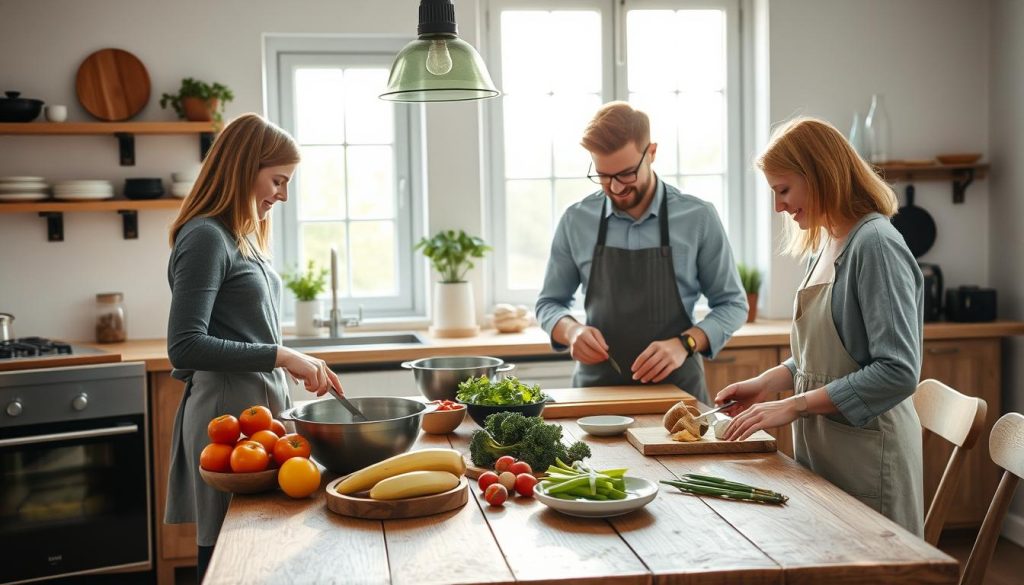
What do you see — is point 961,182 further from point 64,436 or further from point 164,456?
point 64,436

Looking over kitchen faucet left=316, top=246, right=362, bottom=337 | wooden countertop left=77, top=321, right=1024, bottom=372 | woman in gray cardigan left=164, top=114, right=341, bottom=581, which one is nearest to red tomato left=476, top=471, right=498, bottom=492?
woman in gray cardigan left=164, top=114, right=341, bottom=581

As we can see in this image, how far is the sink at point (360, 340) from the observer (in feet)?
14.2

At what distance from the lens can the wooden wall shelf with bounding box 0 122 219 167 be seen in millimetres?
4098

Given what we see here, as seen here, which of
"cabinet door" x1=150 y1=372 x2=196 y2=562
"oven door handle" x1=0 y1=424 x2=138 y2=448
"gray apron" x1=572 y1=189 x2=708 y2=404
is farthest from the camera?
"cabinet door" x1=150 y1=372 x2=196 y2=562

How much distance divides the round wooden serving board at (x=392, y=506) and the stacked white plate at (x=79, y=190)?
2.81 metres

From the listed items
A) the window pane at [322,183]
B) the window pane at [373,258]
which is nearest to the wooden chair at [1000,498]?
the window pane at [373,258]

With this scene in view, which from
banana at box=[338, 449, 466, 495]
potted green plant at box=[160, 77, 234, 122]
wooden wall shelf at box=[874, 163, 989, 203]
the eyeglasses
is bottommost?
banana at box=[338, 449, 466, 495]

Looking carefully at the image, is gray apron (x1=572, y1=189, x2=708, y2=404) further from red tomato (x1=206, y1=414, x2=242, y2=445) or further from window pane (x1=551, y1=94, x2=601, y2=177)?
window pane (x1=551, y1=94, x2=601, y2=177)

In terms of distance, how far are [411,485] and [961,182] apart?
376 centimetres

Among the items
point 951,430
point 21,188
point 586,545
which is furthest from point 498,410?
point 21,188

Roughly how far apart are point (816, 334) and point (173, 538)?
2.71 metres

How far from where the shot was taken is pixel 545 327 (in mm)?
3182

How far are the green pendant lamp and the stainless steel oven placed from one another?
6.44 feet

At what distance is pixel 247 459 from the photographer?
194 cm
